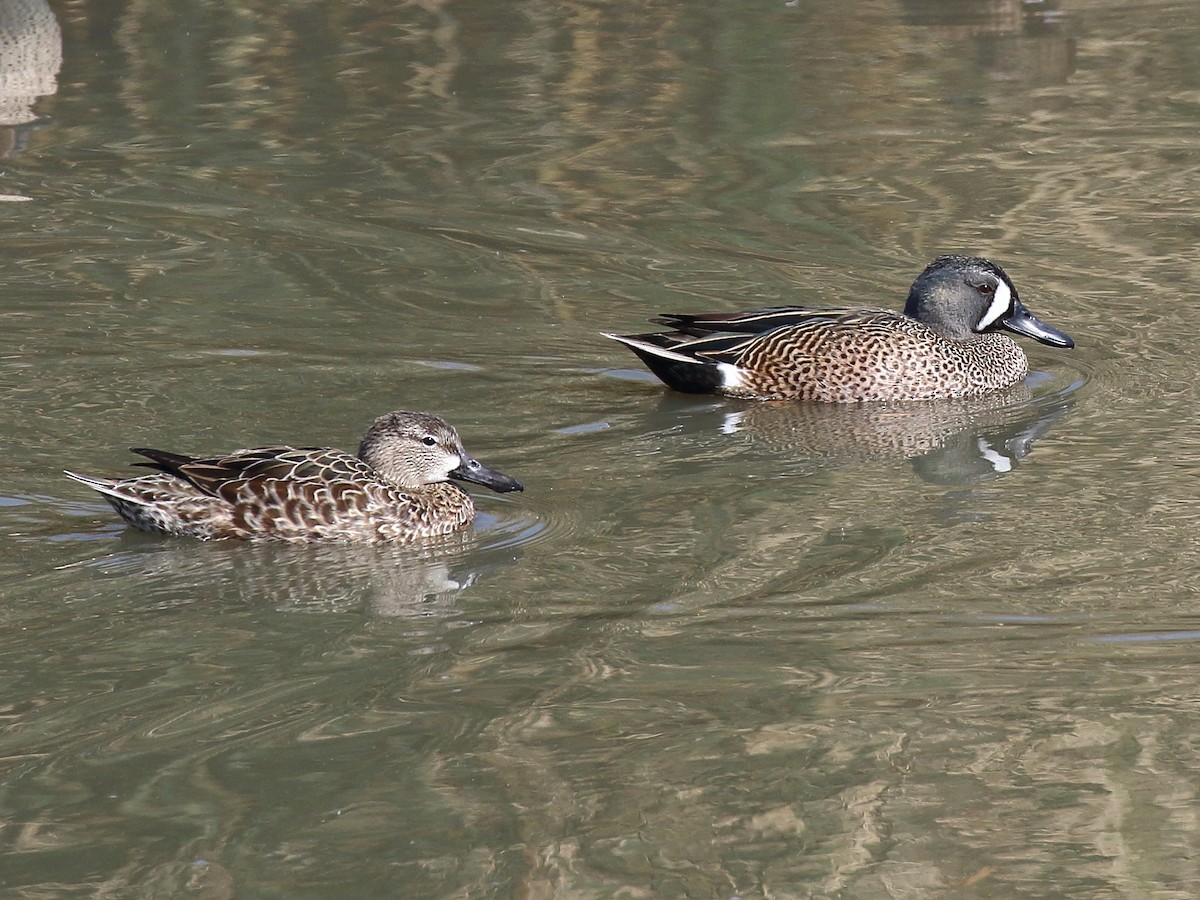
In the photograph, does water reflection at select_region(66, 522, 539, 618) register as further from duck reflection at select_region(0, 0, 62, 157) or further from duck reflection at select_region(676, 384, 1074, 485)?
duck reflection at select_region(0, 0, 62, 157)

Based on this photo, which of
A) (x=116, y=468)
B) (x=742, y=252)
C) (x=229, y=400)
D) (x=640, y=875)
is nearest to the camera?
(x=640, y=875)

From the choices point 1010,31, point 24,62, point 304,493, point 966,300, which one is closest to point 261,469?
point 304,493

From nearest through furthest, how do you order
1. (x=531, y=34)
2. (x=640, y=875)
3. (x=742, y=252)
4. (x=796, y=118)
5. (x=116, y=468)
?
(x=640, y=875), (x=116, y=468), (x=742, y=252), (x=796, y=118), (x=531, y=34)

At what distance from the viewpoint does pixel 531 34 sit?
59.5 ft

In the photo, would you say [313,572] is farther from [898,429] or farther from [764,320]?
[764,320]

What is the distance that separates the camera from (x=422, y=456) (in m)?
7.81

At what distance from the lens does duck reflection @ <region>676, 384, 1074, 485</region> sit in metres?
8.58

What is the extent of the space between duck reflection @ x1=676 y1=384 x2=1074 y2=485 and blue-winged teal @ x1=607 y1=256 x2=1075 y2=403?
0.28 feet

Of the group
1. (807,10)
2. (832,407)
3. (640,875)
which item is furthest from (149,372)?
(807,10)

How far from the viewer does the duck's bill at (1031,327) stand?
9.95m

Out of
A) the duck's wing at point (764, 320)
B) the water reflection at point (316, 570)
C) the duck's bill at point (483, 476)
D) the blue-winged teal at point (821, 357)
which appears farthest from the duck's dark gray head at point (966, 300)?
the water reflection at point (316, 570)

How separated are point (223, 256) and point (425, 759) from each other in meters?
→ 6.75

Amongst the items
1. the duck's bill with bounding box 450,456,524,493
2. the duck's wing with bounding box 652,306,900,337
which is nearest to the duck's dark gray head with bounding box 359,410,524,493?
the duck's bill with bounding box 450,456,524,493

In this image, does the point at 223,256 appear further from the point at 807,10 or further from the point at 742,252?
the point at 807,10
